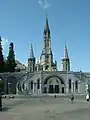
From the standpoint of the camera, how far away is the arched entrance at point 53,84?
9506 cm

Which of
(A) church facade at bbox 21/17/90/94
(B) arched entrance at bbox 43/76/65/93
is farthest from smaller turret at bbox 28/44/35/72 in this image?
(B) arched entrance at bbox 43/76/65/93

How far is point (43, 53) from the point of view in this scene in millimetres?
118250

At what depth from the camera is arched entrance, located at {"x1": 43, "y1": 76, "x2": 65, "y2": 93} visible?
312 feet

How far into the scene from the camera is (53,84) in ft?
314

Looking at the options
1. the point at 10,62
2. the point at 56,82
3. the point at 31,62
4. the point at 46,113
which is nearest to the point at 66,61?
the point at 31,62

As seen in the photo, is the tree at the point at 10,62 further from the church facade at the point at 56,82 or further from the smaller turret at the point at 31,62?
the smaller turret at the point at 31,62

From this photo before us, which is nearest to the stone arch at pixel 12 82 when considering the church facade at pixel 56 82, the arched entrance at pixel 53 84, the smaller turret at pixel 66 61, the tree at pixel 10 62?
the church facade at pixel 56 82

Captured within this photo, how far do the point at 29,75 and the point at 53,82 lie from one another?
8589mm

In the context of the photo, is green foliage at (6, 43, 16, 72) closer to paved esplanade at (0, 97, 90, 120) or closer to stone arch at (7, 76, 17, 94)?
stone arch at (7, 76, 17, 94)

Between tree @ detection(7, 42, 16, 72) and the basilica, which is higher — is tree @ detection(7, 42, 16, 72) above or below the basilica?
above

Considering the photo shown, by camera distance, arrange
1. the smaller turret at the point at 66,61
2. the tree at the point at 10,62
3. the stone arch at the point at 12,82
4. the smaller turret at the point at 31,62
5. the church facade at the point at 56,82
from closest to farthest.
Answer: the church facade at the point at 56,82 < the stone arch at the point at 12,82 < the tree at the point at 10,62 < the smaller turret at the point at 66,61 < the smaller turret at the point at 31,62

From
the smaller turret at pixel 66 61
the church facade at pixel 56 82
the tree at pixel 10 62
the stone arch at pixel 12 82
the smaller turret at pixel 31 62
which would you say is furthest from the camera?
the smaller turret at pixel 31 62

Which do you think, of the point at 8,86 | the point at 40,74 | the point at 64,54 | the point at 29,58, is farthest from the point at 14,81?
the point at 64,54

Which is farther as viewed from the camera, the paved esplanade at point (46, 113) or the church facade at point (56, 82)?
the church facade at point (56, 82)
